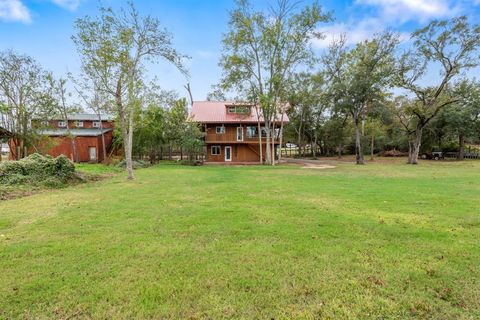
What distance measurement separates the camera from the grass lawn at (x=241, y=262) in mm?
2764

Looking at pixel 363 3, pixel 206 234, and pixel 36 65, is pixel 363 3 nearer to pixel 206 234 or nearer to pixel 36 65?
pixel 206 234

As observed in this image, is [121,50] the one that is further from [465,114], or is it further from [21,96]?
[465,114]

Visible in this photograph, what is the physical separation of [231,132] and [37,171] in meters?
20.2

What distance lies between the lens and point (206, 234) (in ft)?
15.9

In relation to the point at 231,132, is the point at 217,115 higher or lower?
higher

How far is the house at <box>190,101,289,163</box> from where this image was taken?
29328 mm

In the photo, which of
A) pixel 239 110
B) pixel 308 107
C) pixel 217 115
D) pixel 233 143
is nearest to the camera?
pixel 239 110

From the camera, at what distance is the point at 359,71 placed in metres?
25.9

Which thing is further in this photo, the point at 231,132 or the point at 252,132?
the point at 252,132

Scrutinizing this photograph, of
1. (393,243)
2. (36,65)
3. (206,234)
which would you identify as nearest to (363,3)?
(393,243)

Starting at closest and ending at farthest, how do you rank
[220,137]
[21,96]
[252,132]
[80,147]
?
[21,96]
[80,147]
[220,137]
[252,132]

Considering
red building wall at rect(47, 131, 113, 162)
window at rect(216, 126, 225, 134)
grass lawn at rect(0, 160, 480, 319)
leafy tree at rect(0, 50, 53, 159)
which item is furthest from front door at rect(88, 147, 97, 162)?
grass lawn at rect(0, 160, 480, 319)

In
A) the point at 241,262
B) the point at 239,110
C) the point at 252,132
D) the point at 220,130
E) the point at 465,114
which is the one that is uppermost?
the point at 239,110

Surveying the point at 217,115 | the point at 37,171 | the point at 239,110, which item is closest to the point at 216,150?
the point at 217,115
